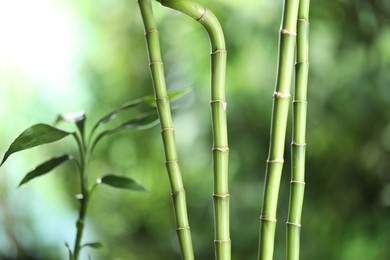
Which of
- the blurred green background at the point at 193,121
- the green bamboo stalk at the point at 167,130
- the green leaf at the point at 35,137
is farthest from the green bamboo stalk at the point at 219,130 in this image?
the blurred green background at the point at 193,121

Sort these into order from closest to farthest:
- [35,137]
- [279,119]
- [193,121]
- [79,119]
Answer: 1. [279,119]
2. [35,137]
3. [79,119]
4. [193,121]

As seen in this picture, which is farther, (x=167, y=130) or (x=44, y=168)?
(x=44, y=168)

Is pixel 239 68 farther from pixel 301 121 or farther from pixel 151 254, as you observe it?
pixel 301 121

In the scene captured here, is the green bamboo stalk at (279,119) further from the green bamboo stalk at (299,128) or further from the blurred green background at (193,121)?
the blurred green background at (193,121)

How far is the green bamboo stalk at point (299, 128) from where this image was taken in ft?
1.52

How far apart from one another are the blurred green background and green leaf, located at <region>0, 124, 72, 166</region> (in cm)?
120

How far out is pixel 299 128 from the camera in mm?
462

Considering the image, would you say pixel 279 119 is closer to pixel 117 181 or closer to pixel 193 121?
pixel 117 181

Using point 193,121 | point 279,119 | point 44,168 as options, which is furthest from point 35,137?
point 193,121

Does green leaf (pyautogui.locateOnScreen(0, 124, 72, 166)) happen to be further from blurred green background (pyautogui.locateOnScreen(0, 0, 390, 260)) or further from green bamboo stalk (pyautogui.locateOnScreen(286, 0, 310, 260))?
blurred green background (pyautogui.locateOnScreen(0, 0, 390, 260))

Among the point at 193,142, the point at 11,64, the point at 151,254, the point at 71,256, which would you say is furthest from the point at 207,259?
the point at 71,256

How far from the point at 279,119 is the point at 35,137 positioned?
0.24 meters

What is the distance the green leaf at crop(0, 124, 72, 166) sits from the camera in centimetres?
53

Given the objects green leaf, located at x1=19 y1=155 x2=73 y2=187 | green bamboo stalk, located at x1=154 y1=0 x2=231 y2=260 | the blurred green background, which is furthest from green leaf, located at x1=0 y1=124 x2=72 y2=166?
the blurred green background
